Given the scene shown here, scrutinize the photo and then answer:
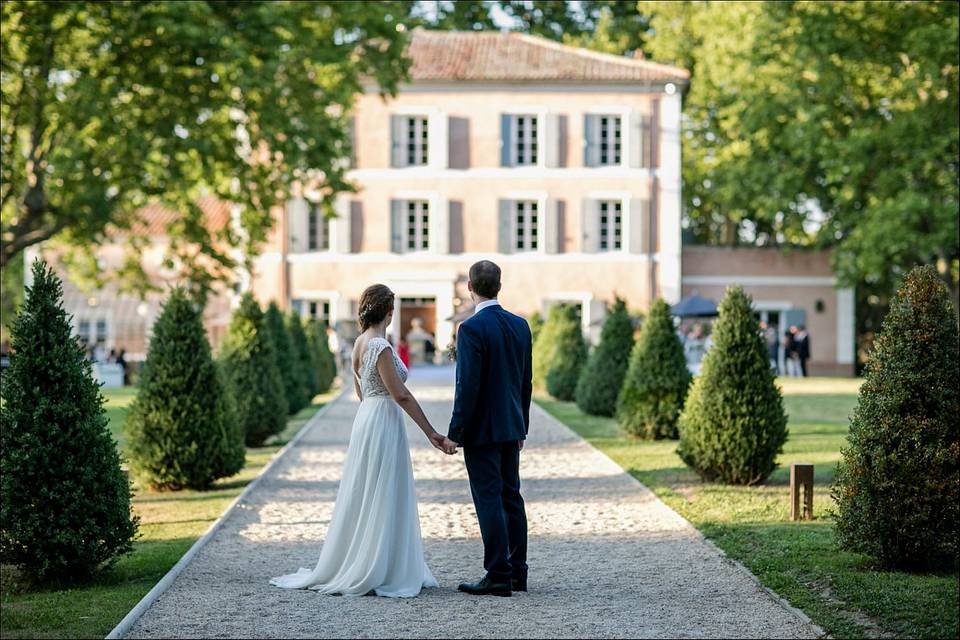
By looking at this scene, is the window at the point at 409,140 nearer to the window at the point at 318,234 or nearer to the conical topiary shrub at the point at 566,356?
the window at the point at 318,234

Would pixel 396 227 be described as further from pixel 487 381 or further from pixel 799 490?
pixel 487 381

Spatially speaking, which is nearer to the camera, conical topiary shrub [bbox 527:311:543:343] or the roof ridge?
conical topiary shrub [bbox 527:311:543:343]

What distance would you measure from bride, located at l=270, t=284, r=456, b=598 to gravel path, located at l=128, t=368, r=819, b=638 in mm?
169

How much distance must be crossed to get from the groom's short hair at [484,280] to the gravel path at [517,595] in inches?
65.4

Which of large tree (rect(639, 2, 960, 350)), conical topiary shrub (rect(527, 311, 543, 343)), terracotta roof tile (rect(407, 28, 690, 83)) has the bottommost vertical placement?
conical topiary shrub (rect(527, 311, 543, 343))

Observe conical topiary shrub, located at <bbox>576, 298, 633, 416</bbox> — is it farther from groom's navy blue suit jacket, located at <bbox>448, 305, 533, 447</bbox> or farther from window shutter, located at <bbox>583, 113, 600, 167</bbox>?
window shutter, located at <bbox>583, 113, 600, 167</bbox>

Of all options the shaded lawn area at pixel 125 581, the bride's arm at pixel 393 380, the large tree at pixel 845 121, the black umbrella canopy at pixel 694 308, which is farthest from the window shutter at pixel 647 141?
the bride's arm at pixel 393 380

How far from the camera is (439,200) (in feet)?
147

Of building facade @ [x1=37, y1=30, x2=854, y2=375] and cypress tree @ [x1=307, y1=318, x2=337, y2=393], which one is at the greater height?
building facade @ [x1=37, y1=30, x2=854, y2=375]

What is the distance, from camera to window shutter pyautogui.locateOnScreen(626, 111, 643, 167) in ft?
148

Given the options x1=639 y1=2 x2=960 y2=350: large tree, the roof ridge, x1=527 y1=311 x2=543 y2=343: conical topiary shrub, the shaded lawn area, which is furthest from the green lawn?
the roof ridge

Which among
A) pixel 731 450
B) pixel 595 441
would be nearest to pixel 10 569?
pixel 731 450

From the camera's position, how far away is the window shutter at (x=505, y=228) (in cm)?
4503

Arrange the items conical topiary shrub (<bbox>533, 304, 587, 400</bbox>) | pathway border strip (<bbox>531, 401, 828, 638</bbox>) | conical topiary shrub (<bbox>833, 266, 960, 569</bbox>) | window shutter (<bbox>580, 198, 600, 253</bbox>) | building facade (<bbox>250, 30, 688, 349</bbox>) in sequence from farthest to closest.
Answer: window shutter (<bbox>580, 198, 600, 253</bbox>)
building facade (<bbox>250, 30, 688, 349</bbox>)
conical topiary shrub (<bbox>533, 304, 587, 400</bbox>)
conical topiary shrub (<bbox>833, 266, 960, 569</bbox>)
pathway border strip (<bbox>531, 401, 828, 638</bbox>)
